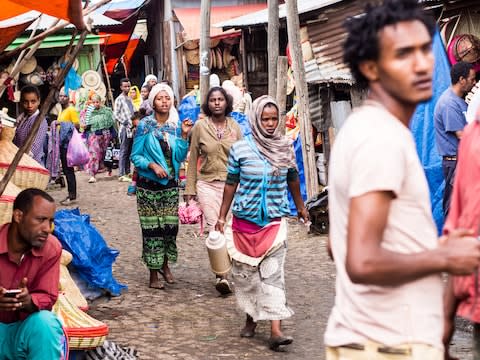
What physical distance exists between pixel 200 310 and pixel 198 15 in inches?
680

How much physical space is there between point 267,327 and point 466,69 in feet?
9.83

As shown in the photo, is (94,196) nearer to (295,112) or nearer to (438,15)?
(295,112)

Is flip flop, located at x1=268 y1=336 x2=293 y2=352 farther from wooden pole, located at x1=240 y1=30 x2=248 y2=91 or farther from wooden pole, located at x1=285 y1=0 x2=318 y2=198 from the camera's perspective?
wooden pole, located at x1=240 y1=30 x2=248 y2=91

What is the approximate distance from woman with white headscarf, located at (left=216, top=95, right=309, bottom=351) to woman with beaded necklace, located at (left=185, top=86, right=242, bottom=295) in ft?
4.85

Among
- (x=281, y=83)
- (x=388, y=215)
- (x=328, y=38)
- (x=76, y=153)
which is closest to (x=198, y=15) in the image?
(x=328, y=38)

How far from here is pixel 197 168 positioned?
8.64 metres

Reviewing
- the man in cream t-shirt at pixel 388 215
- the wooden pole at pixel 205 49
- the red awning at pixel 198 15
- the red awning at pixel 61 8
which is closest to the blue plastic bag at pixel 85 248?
the red awning at pixel 61 8

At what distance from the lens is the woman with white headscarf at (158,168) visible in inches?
323

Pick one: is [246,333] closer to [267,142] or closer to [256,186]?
[256,186]

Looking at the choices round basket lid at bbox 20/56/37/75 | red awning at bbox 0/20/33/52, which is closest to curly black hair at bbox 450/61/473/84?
red awning at bbox 0/20/33/52

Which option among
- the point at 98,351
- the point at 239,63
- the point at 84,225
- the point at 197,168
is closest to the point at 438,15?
the point at 197,168

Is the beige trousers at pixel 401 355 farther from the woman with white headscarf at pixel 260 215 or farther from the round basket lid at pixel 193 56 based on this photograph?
the round basket lid at pixel 193 56

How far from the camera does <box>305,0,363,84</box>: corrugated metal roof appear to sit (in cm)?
1359

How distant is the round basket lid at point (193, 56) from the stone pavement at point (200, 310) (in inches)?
520
